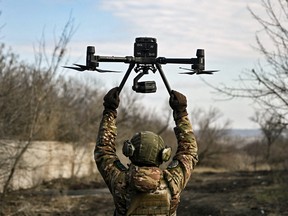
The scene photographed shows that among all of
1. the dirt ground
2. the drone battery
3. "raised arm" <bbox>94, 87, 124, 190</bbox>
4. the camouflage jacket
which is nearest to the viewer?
the camouflage jacket

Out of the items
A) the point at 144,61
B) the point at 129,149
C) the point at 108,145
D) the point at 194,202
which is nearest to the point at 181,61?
the point at 144,61

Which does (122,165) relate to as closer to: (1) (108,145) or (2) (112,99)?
(1) (108,145)

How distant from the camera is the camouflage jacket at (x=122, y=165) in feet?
13.0

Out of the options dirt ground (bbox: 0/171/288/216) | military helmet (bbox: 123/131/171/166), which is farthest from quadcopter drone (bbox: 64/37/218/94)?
dirt ground (bbox: 0/171/288/216)

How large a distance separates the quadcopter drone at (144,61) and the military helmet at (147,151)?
1.76 feet

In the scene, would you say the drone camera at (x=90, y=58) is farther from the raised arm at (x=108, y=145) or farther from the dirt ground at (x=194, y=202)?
the dirt ground at (x=194, y=202)

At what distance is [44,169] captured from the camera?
983 inches

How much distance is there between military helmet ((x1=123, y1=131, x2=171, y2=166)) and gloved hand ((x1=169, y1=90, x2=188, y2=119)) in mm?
538

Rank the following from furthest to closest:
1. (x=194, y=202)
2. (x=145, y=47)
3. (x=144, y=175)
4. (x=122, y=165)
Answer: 1. (x=194, y=202)
2. (x=145, y=47)
3. (x=122, y=165)
4. (x=144, y=175)

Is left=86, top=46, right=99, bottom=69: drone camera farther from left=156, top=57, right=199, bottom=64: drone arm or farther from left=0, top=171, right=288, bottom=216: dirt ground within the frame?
left=0, top=171, right=288, bottom=216: dirt ground

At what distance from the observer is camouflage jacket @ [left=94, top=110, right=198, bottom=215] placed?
3.96 meters

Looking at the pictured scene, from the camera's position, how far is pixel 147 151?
3863 millimetres

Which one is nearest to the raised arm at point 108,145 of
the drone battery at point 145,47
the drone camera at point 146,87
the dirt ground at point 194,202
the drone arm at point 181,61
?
the drone camera at point 146,87

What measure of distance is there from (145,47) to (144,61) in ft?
0.38
